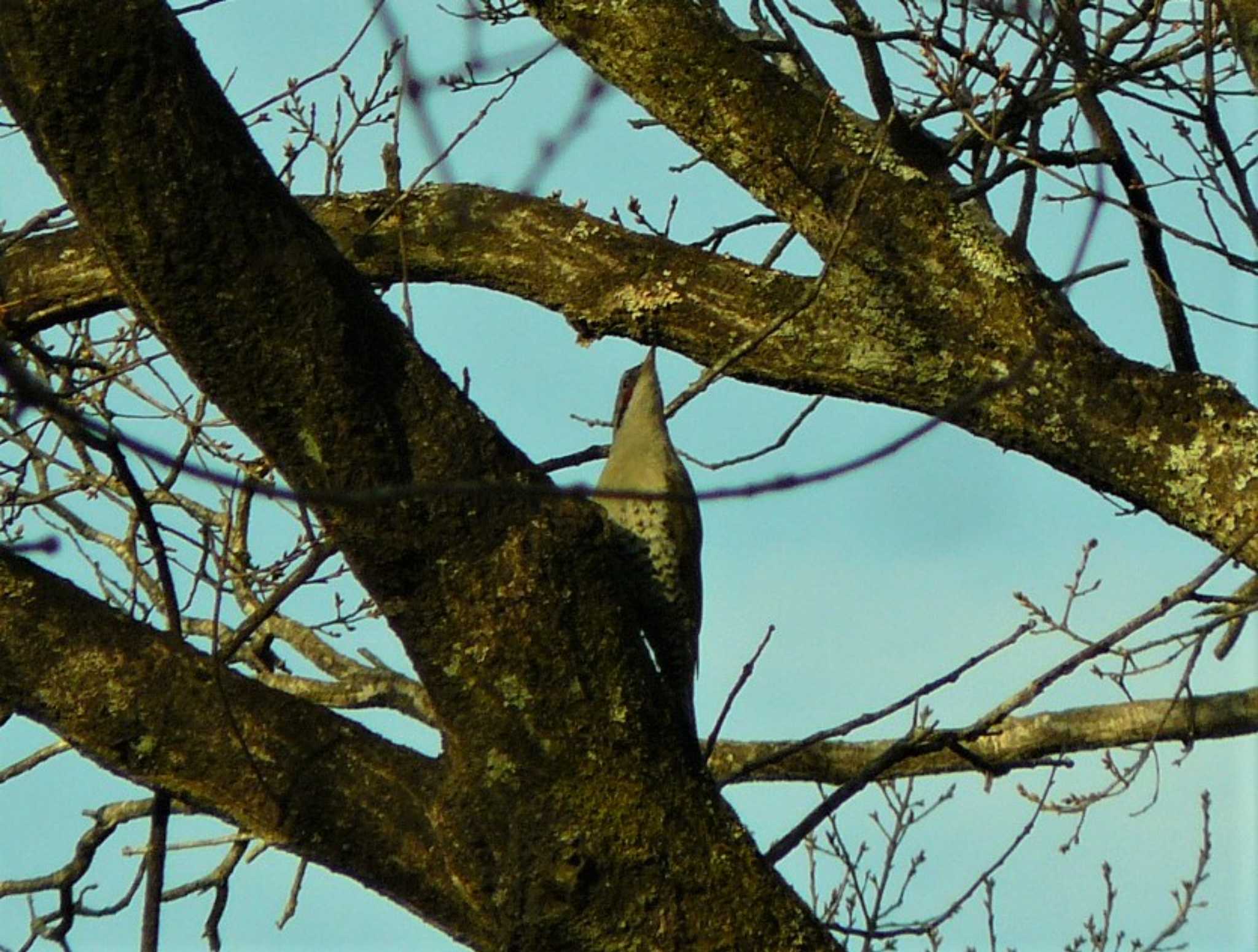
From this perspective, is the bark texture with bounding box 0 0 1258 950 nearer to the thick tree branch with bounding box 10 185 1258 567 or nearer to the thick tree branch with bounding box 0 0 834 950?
the thick tree branch with bounding box 0 0 834 950

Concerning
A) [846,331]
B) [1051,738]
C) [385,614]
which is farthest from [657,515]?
[1051,738]

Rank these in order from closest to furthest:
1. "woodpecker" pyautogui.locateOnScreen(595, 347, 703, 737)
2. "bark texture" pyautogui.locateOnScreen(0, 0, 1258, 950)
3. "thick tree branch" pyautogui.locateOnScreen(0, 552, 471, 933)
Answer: "bark texture" pyautogui.locateOnScreen(0, 0, 1258, 950) → "thick tree branch" pyautogui.locateOnScreen(0, 552, 471, 933) → "woodpecker" pyautogui.locateOnScreen(595, 347, 703, 737)

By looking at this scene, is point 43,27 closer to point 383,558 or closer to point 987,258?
point 383,558

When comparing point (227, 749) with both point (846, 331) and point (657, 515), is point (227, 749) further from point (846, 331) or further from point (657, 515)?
point (846, 331)

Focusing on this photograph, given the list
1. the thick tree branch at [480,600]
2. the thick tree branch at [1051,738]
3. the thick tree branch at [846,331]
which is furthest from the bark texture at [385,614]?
the thick tree branch at [1051,738]

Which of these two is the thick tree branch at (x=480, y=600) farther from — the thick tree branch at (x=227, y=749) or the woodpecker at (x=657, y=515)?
the woodpecker at (x=657, y=515)

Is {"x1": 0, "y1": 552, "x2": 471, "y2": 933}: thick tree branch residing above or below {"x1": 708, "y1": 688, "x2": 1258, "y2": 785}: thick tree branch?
below

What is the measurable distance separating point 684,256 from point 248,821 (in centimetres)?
155

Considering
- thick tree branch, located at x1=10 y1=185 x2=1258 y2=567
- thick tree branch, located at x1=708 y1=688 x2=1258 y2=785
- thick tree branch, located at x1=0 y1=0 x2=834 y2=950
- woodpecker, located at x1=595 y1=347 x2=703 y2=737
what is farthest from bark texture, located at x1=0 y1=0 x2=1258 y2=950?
thick tree branch, located at x1=708 y1=688 x2=1258 y2=785

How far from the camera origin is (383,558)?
1.95 meters

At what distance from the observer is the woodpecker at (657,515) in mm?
2988

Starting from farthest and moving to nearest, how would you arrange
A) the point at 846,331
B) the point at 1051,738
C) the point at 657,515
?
1. the point at 1051,738
2. the point at 657,515
3. the point at 846,331

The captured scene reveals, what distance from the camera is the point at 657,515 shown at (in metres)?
3.21

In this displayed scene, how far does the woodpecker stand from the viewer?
299cm
